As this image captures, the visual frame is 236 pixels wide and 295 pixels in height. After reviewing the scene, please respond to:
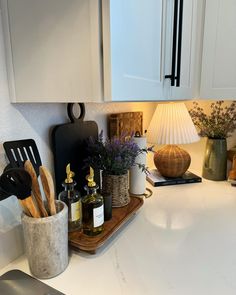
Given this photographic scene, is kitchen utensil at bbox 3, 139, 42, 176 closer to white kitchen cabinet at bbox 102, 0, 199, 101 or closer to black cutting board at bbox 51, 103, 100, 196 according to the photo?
black cutting board at bbox 51, 103, 100, 196

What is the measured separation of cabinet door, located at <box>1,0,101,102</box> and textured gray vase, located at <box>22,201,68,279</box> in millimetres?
314

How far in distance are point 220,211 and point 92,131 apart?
0.65 m

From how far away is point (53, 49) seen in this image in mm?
586

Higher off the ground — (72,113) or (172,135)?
(72,113)

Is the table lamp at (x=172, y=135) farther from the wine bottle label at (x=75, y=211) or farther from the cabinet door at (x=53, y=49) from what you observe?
the cabinet door at (x=53, y=49)

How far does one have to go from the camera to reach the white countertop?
1.94 feet

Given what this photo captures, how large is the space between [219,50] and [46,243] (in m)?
1.11

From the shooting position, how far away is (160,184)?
4.26ft

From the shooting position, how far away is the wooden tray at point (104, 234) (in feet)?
2.29

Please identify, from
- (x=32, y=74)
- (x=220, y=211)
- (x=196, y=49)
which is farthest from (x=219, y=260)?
(x=196, y=49)

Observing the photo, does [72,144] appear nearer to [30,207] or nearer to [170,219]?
[30,207]

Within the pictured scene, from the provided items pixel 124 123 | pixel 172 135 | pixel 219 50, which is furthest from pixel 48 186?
pixel 219 50

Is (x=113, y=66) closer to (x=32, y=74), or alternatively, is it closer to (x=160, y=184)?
(x=32, y=74)

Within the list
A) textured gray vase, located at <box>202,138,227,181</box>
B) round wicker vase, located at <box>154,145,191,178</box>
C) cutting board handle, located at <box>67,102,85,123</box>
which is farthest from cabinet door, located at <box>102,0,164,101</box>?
textured gray vase, located at <box>202,138,227,181</box>
